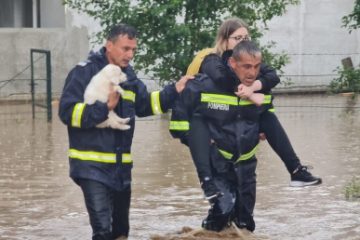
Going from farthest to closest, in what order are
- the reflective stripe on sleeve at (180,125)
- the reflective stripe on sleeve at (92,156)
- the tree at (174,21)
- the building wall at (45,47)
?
the building wall at (45,47) < the tree at (174,21) < the reflective stripe on sleeve at (180,125) < the reflective stripe on sleeve at (92,156)

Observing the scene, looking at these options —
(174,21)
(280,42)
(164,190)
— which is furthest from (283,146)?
(280,42)

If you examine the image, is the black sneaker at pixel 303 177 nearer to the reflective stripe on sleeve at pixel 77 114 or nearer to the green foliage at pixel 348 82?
the reflective stripe on sleeve at pixel 77 114

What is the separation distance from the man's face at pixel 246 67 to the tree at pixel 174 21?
30.7 ft

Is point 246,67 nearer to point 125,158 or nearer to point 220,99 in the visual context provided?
point 220,99

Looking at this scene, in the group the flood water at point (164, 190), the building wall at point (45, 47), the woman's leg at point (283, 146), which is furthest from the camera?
the building wall at point (45, 47)

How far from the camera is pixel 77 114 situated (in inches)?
276

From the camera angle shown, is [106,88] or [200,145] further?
[200,145]

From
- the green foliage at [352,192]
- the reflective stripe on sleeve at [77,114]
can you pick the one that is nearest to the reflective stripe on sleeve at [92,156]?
the reflective stripe on sleeve at [77,114]

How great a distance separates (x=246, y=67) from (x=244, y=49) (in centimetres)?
13

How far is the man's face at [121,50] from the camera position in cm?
718

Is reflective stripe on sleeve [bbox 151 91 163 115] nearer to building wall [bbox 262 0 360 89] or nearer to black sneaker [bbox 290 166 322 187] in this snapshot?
black sneaker [bbox 290 166 322 187]

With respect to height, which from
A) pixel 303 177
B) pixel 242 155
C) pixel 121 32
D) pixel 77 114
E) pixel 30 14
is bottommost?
pixel 303 177

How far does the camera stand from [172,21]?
56.1 ft

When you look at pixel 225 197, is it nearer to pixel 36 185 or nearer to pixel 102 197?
pixel 102 197
